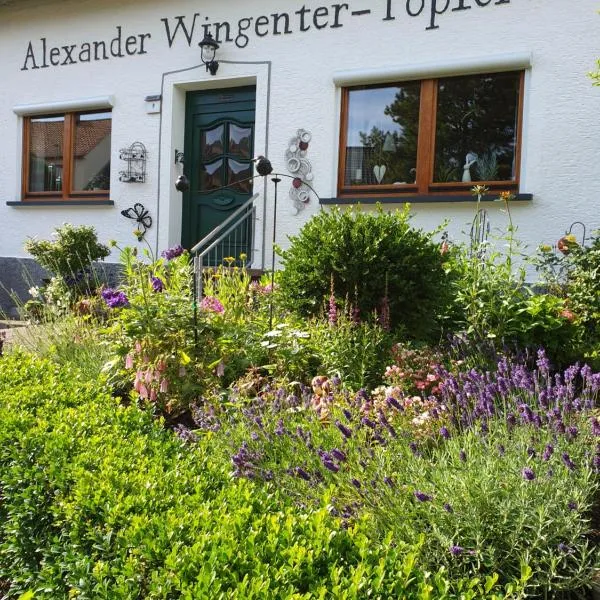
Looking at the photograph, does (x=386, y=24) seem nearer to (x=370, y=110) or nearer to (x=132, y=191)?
(x=370, y=110)

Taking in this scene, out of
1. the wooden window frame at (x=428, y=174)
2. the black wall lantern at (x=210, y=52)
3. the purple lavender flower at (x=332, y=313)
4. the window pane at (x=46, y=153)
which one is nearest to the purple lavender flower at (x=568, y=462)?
the purple lavender flower at (x=332, y=313)

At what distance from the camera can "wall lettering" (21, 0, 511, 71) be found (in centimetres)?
724

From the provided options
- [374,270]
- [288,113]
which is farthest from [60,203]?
[374,270]

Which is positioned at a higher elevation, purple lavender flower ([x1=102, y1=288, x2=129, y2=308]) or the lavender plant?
purple lavender flower ([x1=102, y1=288, x2=129, y2=308])

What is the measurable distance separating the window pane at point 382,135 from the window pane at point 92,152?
12.8 ft

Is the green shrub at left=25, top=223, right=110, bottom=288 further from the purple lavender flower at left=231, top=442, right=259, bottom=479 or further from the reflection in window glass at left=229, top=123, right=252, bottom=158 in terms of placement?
the purple lavender flower at left=231, top=442, right=259, bottom=479

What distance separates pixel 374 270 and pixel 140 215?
5.32 m

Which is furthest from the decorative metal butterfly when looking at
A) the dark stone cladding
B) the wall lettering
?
the wall lettering

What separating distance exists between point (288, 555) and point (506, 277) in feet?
11.9

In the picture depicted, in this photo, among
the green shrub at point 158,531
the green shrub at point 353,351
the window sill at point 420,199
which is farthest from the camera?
the window sill at point 420,199

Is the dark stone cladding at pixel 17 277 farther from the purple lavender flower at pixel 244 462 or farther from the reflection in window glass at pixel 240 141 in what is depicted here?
the purple lavender flower at pixel 244 462

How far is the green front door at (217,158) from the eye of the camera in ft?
28.3

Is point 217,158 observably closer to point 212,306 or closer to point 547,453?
point 212,306

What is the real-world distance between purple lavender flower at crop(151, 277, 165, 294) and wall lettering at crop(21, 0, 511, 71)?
4585mm
